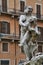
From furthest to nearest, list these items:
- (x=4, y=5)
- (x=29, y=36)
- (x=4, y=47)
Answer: (x=4, y=5) → (x=4, y=47) → (x=29, y=36)

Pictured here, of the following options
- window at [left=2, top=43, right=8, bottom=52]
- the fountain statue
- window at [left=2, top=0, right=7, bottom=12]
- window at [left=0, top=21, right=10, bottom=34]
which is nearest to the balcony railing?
window at [left=0, top=21, right=10, bottom=34]

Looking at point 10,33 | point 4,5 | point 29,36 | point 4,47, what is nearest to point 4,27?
point 10,33

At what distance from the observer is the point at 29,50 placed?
8.35 metres

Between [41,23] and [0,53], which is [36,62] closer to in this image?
[0,53]

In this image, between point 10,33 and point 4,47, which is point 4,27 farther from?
point 4,47

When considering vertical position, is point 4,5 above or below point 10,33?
above

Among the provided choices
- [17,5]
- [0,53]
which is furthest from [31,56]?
[17,5]

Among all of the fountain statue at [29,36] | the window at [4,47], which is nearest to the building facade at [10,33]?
the window at [4,47]

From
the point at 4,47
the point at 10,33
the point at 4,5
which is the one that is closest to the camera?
the point at 4,47

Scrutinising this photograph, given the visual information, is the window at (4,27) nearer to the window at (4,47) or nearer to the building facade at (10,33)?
the building facade at (10,33)

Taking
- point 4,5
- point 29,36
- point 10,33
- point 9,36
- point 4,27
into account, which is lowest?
point 9,36

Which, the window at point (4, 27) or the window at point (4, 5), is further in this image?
the window at point (4, 5)

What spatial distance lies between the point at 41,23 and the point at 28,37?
30.3 m

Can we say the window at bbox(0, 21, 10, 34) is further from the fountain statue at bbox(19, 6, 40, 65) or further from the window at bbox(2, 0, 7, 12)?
the fountain statue at bbox(19, 6, 40, 65)
